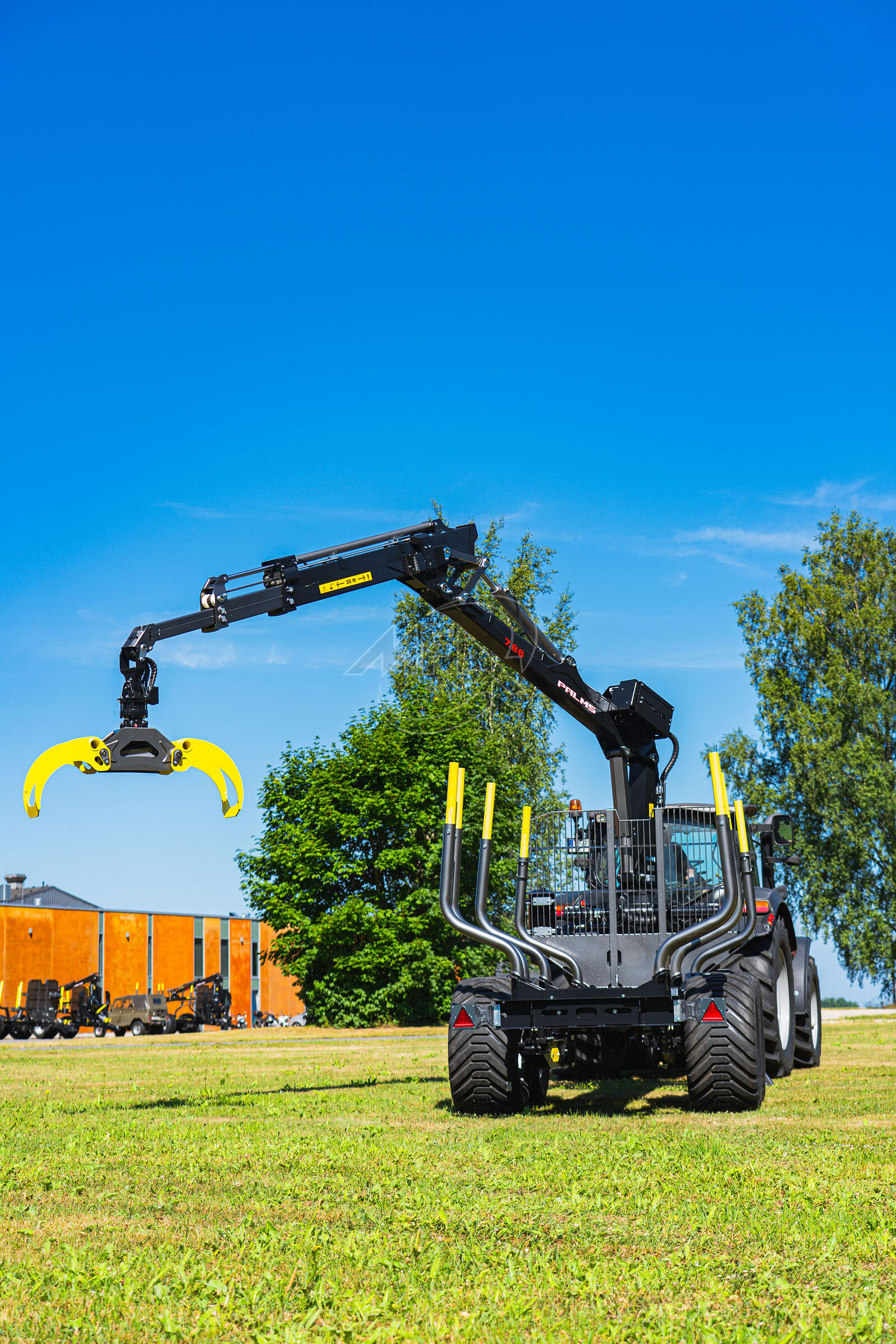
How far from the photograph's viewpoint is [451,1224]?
5.88 metres

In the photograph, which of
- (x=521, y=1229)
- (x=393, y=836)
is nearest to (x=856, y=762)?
(x=393, y=836)

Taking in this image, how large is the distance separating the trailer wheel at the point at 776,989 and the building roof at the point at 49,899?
6726 centimetres

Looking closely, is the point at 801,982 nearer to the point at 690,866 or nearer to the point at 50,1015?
the point at 690,866

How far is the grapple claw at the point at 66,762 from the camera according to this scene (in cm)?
1039

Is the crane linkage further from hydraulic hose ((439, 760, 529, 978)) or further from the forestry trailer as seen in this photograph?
hydraulic hose ((439, 760, 529, 978))

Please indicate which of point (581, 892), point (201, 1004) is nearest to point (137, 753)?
point (581, 892)

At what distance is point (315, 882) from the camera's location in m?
36.5

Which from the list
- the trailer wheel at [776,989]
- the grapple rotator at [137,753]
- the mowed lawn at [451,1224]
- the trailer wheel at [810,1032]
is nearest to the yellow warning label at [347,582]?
the grapple rotator at [137,753]

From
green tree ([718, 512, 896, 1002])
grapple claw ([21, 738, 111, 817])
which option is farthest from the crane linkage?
green tree ([718, 512, 896, 1002])

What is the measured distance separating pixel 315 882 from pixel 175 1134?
27.3m

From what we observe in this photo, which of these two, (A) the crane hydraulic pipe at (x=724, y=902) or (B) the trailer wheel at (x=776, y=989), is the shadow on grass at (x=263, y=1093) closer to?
(B) the trailer wheel at (x=776, y=989)

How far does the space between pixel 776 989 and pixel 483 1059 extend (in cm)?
403

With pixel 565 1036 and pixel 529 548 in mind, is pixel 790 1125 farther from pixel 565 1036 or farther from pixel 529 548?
pixel 529 548

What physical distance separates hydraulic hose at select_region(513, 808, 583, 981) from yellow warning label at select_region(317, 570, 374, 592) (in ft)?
9.30
